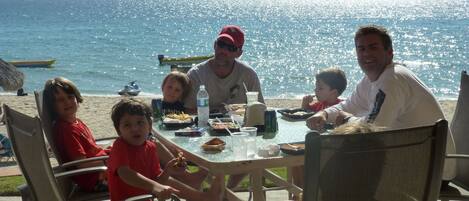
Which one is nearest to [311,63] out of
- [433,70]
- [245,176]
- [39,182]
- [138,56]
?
[433,70]

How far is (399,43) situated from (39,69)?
2651 cm

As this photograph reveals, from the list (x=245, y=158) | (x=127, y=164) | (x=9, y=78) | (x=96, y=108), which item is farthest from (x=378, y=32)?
(x=96, y=108)

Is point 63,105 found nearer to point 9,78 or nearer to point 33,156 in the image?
point 33,156

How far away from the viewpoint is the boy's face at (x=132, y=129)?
3391mm

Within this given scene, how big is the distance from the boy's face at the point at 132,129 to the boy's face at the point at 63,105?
70 cm

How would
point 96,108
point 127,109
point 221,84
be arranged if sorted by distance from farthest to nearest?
point 96,108 < point 221,84 < point 127,109

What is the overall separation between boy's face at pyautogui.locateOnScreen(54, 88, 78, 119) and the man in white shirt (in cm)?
161

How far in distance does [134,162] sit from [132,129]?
0.55ft

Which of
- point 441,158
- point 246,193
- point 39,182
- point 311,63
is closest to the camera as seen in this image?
point 441,158

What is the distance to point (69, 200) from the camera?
3709mm

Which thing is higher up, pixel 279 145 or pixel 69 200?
pixel 279 145

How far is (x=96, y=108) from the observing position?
16.8 meters

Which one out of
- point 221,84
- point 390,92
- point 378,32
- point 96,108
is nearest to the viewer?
point 390,92

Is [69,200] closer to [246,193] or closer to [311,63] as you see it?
[246,193]
